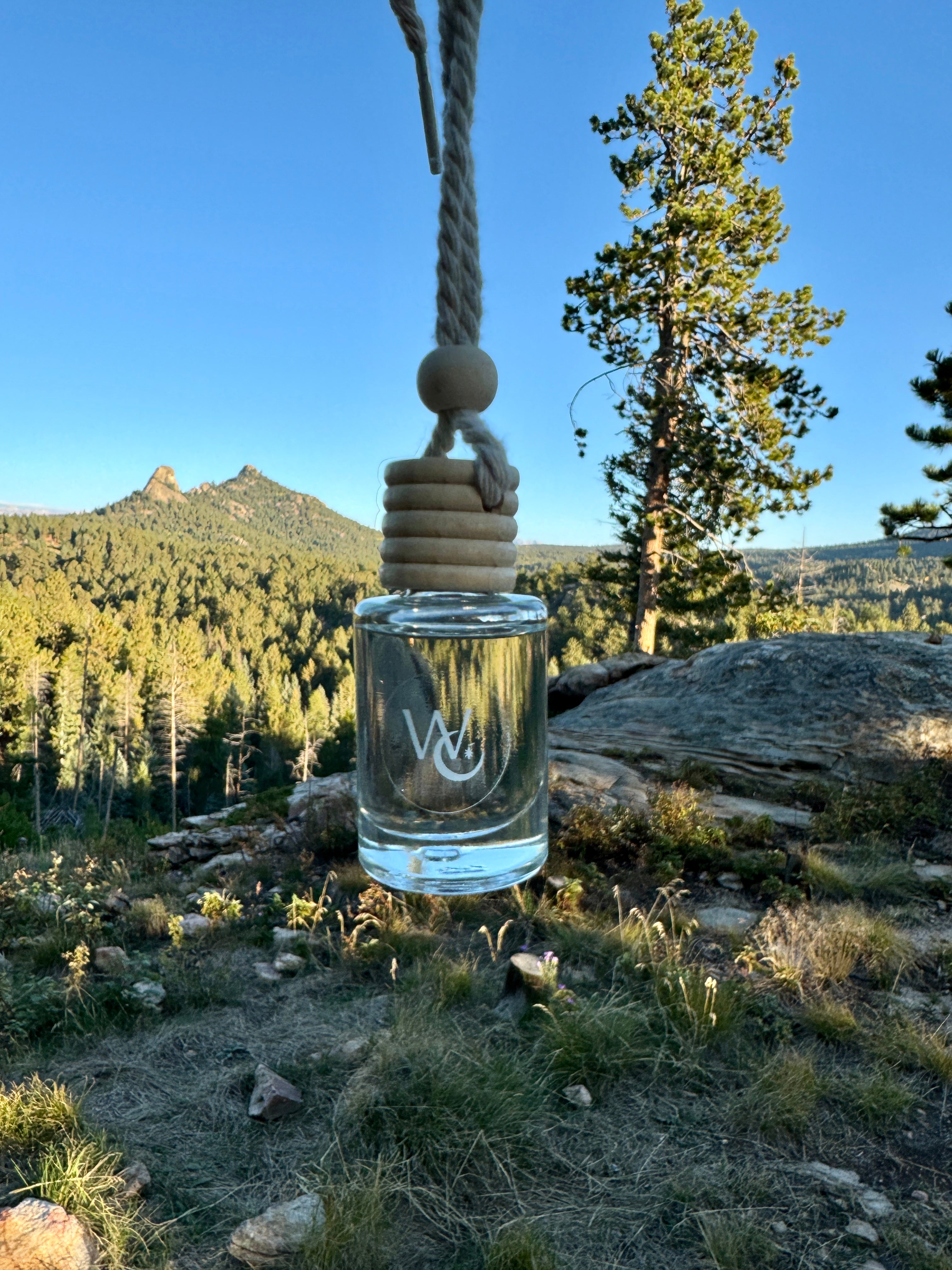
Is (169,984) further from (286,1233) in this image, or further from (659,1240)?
(659,1240)

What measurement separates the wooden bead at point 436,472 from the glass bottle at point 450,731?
0.13 meters

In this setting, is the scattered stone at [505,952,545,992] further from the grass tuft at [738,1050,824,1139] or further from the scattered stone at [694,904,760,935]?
the scattered stone at [694,904,760,935]

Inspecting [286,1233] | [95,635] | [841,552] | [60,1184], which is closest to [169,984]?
[60,1184]

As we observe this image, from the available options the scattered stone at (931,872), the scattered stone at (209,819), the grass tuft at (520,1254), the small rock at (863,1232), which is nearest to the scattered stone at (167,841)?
the scattered stone at (209,819)

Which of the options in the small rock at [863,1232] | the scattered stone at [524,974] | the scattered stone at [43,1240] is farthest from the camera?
the scattered stone at [524,974]

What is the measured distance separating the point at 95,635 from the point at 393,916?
5127 cm

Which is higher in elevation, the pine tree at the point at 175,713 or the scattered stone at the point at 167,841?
the scattered stone at the point at 167,841

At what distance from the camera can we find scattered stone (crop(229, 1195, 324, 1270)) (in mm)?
2400

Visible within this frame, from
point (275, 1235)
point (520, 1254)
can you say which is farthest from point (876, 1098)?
point (275, 1235)

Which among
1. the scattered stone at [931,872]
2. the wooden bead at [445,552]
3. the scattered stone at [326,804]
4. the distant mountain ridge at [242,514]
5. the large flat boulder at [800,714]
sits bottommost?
the scattered stone at [931,872]

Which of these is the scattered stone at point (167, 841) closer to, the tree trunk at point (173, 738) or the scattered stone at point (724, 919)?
the scattered stone at point (724, 919)

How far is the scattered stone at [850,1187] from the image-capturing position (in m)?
2.63

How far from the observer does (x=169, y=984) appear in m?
4.14

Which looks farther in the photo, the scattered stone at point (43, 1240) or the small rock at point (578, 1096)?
the small rock at point (578, 1096)
